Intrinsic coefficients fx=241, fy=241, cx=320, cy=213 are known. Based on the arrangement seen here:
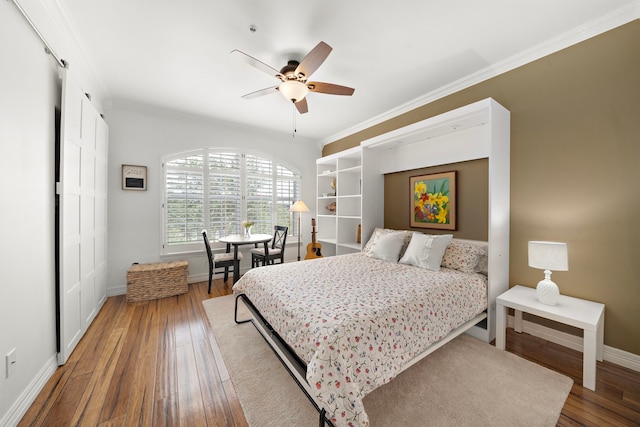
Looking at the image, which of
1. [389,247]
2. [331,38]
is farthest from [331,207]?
[331,38]

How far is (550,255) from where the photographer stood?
2.06 meters

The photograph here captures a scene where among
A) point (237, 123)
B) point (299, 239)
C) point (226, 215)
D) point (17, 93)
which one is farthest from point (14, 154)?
point (299, 239)

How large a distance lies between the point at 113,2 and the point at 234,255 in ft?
10.2

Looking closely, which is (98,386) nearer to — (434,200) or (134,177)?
(134,177)

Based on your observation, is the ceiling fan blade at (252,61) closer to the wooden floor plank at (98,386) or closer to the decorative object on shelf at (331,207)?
the wooden floor plank at (98,386)

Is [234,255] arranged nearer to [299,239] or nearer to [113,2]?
[299,239]

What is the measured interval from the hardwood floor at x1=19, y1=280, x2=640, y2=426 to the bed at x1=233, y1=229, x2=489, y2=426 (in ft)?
1.60

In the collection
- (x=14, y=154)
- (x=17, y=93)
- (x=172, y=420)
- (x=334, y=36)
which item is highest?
(x=334, y=36)

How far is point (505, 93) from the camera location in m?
2.69

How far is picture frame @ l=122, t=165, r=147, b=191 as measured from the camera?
375cm

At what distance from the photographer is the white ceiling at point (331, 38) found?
1.96 metres

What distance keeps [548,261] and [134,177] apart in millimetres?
5306

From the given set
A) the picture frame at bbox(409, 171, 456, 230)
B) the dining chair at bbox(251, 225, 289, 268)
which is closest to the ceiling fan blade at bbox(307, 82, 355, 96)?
the picture frame at bbox(409, 171, 456, 230)

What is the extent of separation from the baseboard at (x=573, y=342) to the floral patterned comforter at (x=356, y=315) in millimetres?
651
